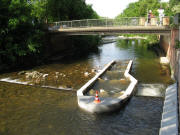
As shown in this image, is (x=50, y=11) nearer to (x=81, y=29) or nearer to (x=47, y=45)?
(x=47, y=45)

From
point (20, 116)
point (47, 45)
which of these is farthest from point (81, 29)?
point (20, 116)

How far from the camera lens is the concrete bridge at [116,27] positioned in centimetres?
1977

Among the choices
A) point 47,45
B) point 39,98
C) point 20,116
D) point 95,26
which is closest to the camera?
point 20,116

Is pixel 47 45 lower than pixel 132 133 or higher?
higher

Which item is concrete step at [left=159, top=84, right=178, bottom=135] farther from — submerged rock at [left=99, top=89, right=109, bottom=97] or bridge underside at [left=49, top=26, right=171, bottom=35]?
bridge underside at [left=49, top=26, right=171, bottom=35]

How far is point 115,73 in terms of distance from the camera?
18.2 m

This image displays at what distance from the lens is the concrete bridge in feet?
64.8

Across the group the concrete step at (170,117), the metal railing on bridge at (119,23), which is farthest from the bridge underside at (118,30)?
the concrete step at (170,117)

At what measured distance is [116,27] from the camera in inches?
846

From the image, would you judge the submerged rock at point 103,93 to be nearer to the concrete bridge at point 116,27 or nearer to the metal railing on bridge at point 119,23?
the concrete bridge at point 116,27

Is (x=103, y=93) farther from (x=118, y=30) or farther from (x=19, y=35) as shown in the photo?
(x=19, y=35)

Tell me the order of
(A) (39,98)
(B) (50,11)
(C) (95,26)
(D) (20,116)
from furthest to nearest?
(B) (50,11), (C) (95,26), (A) (39,98), (D) (20,116)

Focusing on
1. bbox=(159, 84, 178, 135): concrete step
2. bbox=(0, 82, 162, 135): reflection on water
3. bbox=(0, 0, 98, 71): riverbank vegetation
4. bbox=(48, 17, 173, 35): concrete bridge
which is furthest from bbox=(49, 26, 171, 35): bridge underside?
bbox=(0, 82, 162, 135): reflection on water

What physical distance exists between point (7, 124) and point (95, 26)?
16.3 meters
